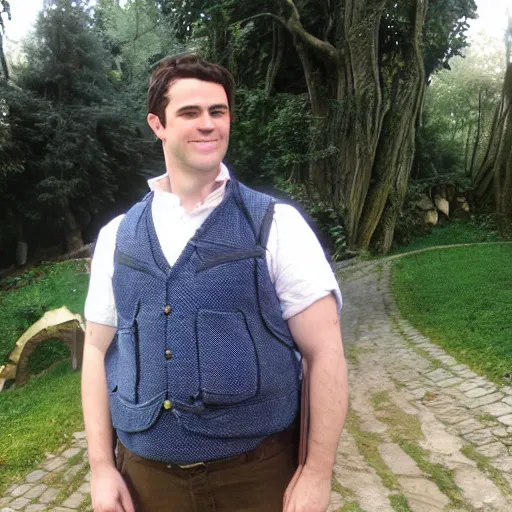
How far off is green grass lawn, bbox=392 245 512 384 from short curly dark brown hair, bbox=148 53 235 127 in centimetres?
386

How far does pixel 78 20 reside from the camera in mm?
18453

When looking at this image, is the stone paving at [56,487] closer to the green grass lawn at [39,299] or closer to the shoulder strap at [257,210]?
the shoulder strap at [257,210]

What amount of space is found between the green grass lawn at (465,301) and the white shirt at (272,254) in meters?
3.67

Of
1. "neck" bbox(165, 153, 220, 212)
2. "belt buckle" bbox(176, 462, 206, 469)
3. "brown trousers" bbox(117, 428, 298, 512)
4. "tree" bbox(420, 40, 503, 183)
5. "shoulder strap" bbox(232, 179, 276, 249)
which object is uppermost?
"tree" bbox(420, 40, 503, 183)

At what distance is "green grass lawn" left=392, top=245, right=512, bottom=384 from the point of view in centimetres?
517

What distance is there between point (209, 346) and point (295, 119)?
1236cm

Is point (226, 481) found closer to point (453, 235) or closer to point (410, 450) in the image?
point (410, 450)

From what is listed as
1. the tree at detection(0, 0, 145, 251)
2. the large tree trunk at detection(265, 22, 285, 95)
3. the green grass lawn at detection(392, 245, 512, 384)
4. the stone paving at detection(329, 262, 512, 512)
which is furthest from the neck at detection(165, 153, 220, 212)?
the tree at detection(0, 0, 145, 251)

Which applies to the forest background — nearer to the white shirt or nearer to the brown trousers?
the white shirt

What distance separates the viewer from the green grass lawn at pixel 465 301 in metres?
5.17

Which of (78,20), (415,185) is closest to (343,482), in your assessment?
(415,185)

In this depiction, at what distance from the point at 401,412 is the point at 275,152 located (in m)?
10.5

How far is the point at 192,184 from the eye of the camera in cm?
145

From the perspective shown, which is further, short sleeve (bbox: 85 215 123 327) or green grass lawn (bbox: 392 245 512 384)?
green grass lawn (bbox: 392 245 512 384)
